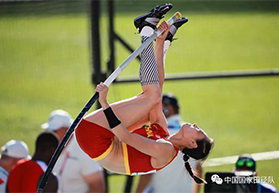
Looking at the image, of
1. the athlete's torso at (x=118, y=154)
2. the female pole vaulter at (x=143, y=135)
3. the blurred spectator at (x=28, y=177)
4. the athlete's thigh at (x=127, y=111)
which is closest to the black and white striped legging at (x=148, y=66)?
the female pole vaulter at (x=143, y=135)

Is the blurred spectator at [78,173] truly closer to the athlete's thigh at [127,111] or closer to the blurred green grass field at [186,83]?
the athlete's thigh at [127,111]

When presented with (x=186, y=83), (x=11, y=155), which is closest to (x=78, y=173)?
(x=11, y=155)

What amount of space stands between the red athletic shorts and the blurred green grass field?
2.45m

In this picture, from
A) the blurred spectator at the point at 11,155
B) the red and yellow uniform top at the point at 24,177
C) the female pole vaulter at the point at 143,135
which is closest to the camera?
the female pole vaulter at the point at 143,135

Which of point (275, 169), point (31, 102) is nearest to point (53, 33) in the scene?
point (31, 102)

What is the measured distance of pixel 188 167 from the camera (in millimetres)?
4289

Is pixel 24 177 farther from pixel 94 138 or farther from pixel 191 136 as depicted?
pixel 191 136

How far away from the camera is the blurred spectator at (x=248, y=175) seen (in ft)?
15.2

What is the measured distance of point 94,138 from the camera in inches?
159

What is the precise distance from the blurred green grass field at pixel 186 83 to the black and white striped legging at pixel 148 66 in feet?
8.11

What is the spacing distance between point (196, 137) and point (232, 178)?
727 mm

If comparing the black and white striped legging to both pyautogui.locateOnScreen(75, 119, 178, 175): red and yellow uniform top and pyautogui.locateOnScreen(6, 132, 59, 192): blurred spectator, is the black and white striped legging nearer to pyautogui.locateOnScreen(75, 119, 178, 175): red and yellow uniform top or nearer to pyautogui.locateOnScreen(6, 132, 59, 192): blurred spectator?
pyautogui.locateOnScreen(75, 119, 178, 175): red and yellow uniform top

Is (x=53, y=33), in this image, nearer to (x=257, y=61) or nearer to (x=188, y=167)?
(x=257, y=61)

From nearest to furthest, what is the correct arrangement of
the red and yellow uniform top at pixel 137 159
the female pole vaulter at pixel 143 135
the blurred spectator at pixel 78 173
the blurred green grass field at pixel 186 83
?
the female pole vaulter at pixel 143 135 → the red and yellow uniform top at pixel 137 159 → the blurred spectator at pixel 78 173 → the blurred green grass field at pixel 186 83
